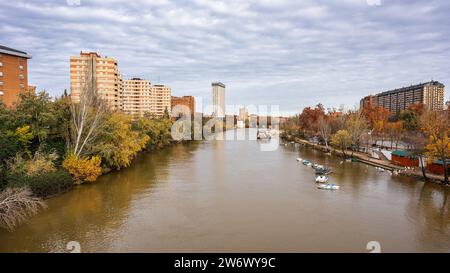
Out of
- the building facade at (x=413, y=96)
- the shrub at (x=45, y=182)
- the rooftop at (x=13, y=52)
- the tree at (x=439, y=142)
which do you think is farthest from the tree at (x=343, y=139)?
the building facade at (x=413, y=96)

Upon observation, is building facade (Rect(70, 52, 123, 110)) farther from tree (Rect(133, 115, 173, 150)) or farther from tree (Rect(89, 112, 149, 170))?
tree (Rect(89, 112, 149, 170))

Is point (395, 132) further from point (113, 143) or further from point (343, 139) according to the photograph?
point (113, 143)

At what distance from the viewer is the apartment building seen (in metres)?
84.7

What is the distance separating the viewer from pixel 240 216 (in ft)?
45.1

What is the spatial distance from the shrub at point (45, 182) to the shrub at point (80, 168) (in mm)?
664

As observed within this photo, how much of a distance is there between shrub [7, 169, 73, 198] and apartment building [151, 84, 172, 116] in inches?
2653

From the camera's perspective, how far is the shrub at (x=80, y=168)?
62.2 ft

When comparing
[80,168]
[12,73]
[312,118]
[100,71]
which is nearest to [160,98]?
[100,71]

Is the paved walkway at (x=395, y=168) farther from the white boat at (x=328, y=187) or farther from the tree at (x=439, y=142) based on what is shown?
the white boat at (x=328, y=187)

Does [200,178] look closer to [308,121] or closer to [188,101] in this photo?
[308,121]

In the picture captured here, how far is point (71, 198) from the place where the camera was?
16562 millimetres

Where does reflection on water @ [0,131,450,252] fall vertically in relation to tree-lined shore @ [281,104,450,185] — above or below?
below

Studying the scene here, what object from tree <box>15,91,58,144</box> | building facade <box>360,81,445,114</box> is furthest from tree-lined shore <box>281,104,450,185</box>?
building facade <box>360,81,445,114</box>

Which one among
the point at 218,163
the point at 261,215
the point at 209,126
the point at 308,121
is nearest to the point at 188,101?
the point at 209,126
